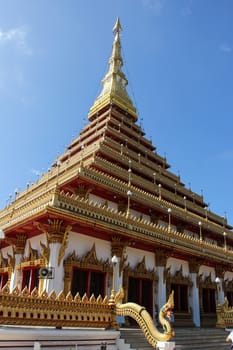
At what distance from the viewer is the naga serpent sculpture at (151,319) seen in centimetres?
1009

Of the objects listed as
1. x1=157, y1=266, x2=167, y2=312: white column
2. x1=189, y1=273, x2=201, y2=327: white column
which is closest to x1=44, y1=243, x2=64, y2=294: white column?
x1=157, y1=266, x2=167, y2=312: white column

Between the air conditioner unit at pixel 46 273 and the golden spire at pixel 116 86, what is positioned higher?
the golden spire at pixel 116 86

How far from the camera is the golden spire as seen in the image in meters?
32.1

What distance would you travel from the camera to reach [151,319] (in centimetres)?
1081

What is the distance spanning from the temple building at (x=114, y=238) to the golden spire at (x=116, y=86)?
4.47 m

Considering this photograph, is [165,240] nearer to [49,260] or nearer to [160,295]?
[160,295]

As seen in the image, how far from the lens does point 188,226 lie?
24.5 meters

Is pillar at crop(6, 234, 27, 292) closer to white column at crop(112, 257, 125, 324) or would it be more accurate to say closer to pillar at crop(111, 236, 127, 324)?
pillar at crop(111, 236, 127, 324)

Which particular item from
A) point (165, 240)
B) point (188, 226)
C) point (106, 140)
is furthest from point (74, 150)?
point (165, 240)

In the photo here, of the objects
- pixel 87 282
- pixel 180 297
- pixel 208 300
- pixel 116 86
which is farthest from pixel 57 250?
pixel 116 86

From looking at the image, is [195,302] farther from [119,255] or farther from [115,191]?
[115,191]

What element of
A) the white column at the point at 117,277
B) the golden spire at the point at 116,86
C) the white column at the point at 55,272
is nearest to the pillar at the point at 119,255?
the white column at the point at 117,277

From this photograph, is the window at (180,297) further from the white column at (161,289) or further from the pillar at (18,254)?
the pillar at (18,254)

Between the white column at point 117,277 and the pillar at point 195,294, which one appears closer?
the white column at point 117,277
